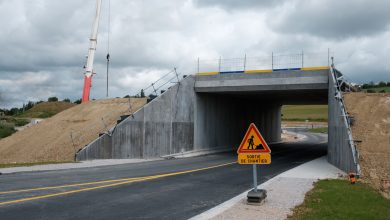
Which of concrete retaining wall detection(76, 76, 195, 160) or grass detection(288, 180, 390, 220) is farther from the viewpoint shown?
concrete retaining wall detection(76, 76, 195, 160)

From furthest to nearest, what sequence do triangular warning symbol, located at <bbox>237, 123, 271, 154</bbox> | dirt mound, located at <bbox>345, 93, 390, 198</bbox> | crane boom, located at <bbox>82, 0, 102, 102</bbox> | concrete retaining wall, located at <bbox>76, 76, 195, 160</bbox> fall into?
crane boom, located at <bbox>82, 0, 102, 102</bbox> < concrete retaining wall, located at <bbox>76, 76, 195, 160</bbox> < dirt mound, located at <bbox>345, 93, 390, 198</bbox> < triangular warning symbol, located at <bbox>237, 123, 271, 154</bbox>

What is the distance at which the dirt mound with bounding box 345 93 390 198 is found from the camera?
49.3ft

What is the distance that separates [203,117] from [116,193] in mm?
19868

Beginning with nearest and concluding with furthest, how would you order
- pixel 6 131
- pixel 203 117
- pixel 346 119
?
pixel 346 119
pixel 203 117
pixel 6 131

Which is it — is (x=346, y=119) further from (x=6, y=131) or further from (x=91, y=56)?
(x=6, y=131)

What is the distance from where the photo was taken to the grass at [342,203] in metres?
8.75

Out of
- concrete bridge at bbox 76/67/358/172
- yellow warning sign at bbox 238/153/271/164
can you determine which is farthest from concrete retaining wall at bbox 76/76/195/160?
Result: yellow warning sign at bbox 238/153/271/164

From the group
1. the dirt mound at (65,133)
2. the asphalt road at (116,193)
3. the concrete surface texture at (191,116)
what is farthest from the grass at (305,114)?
the asphalt road at (116,193)

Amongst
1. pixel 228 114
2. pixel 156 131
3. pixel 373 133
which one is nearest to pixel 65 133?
pixel 156 131

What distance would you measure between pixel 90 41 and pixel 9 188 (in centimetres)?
2648

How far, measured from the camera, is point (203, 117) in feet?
102

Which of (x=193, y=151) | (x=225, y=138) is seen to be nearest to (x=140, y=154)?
(x=193, y=151)

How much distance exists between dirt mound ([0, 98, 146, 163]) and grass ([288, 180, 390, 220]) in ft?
51.1

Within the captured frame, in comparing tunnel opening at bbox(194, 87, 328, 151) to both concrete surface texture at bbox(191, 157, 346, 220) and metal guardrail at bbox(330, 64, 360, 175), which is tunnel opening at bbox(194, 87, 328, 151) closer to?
metal guardrail at bbox(330, 64, 360, 175)
